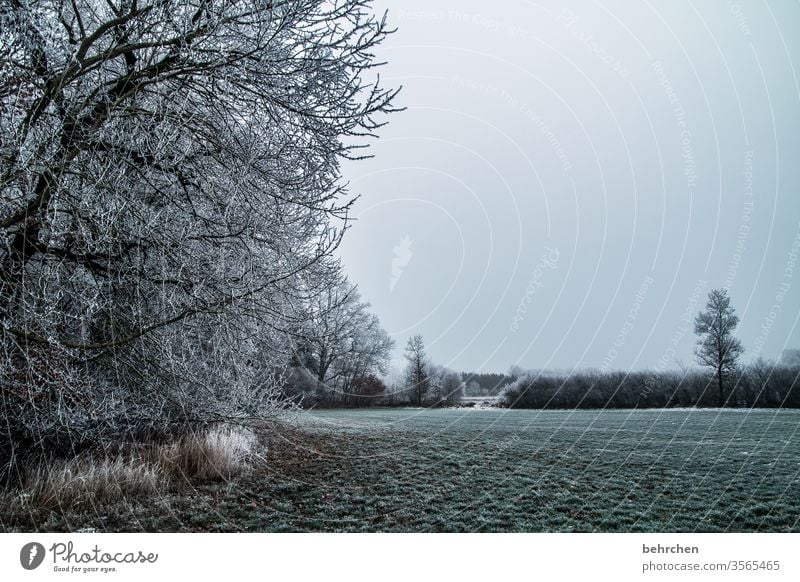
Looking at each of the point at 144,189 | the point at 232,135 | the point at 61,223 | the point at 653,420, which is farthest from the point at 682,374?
the point at 61,223

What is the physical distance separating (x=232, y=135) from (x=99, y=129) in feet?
3.40

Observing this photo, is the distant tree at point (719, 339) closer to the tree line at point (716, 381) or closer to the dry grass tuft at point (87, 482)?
the tree line at point (716, 381)

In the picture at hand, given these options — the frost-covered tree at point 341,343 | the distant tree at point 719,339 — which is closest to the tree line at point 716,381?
the distant tree at point 719,339

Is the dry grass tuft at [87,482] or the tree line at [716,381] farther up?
the tree line at [716,381]

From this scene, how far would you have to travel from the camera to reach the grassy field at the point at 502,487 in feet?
11.6

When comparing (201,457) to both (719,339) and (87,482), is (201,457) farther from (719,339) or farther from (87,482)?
(719,339)

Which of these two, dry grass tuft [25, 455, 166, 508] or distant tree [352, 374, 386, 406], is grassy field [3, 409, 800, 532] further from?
distant tree [352, 374, 386, 406]

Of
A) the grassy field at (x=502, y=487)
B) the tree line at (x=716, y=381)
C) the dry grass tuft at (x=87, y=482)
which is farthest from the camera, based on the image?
the tree line at (x=716, y=381)

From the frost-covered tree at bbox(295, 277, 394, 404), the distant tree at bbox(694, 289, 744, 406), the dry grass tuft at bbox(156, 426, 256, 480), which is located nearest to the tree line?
the distant tree at bbox(694, 289, 744, 406)

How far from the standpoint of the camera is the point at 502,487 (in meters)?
4.54
